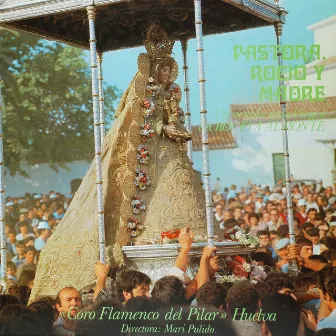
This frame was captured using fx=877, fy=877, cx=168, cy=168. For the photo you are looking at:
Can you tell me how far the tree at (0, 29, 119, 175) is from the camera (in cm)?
2700

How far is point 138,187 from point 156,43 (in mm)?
1866

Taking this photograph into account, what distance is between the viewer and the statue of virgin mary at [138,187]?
33.4 ft

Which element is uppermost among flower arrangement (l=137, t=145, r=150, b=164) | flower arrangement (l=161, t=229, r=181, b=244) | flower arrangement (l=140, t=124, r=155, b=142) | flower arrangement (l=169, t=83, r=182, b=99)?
flower arrangement (l=169, t=83, r=182, b=99)

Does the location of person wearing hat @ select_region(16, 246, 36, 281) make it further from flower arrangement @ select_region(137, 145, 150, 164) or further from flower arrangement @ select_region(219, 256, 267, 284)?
flower arrangement @ select_region(219, 256, 267, 284)

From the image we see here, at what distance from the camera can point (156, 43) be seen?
1095 cm

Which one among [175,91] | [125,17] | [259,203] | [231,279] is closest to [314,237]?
[175,91]

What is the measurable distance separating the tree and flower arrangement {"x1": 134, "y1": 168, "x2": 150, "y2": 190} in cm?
1662

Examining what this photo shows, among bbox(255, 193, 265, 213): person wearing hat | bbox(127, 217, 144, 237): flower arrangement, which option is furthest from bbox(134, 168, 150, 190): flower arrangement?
bbox(255, 193, 265, 213): person wearing hat

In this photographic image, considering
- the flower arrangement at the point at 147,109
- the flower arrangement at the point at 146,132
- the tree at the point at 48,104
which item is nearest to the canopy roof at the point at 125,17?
the flower arrangement at the point at 147,109

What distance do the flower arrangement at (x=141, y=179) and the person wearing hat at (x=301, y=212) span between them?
229 inches

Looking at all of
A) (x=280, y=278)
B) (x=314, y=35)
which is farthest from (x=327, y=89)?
(x=280, y=278)

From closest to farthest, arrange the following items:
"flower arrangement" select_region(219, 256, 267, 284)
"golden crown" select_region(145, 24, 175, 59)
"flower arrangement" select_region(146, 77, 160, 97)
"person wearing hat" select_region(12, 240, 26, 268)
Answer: "flower arrangement" select_region(219, 256, 267, 284) → "flower arrangement" select_region(146, 77, 160, 97) → "golden crown" select_region(145, 24, 175, 59) → "person wearing hat" select_region(12, 240, 26, 268)

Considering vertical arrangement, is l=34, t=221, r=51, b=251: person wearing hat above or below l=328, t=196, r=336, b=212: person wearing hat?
below

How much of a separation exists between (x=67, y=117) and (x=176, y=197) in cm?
1838
